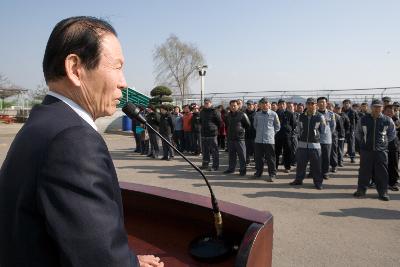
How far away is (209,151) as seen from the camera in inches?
368

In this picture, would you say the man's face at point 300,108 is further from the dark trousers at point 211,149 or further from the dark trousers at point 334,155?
the dark trousers at point 211,149

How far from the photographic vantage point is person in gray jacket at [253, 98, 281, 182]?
7.90 meters

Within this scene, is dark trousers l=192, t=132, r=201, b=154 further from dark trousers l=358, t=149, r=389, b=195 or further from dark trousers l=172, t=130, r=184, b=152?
dark trousers l=358, t=149, r=389, b=195

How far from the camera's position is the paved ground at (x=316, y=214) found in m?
3.84

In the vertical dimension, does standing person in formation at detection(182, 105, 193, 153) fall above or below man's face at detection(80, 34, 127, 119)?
below

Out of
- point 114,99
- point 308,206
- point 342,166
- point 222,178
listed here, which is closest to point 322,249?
point 308,206

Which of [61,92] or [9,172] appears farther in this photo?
[61,92]

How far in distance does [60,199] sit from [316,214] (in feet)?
16.6

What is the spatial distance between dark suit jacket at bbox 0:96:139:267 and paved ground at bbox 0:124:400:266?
123 inches

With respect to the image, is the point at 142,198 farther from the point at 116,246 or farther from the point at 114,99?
the point at 116,246

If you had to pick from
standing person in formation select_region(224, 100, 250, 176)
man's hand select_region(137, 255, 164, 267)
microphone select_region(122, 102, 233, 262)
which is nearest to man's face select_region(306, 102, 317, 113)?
standing person in formation select_region(224, 100, 250, 176)

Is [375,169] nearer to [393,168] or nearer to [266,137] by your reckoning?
[393,168]

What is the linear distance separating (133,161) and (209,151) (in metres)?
2.85

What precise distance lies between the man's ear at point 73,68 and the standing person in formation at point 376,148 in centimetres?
613
